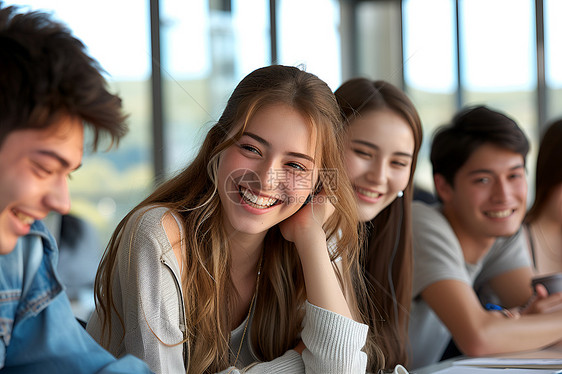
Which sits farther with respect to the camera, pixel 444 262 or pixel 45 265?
pixel 444 262

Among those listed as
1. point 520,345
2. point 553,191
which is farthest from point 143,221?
point 553,191

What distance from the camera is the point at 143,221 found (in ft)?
3.62

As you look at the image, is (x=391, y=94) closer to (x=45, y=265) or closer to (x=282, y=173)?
(x=282, y=173)

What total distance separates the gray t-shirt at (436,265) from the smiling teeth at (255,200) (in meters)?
0.69

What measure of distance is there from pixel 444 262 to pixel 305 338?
0.67 m

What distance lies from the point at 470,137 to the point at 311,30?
310cm

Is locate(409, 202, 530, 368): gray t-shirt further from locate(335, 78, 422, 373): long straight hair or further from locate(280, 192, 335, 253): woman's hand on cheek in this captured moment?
locate(280, 192, 335, 253): woman's hand on cheek

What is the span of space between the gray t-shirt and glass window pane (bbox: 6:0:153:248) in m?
2.06

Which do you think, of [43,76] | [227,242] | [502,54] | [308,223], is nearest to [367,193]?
[308,223]

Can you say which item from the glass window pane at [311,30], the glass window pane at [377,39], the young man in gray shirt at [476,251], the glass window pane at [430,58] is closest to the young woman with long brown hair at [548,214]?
the young man in gray shirt at [476,251]

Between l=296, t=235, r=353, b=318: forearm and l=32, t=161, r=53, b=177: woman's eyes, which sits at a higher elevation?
l=32, t=161, r=53, b=177: woman's eyes

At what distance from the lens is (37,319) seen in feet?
2.55

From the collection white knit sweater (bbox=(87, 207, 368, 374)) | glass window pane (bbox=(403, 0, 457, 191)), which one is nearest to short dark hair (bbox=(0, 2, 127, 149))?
white knit sweater (bbox=(87, 207, 368, 374))

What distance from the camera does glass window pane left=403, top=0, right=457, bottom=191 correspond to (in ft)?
16.3
